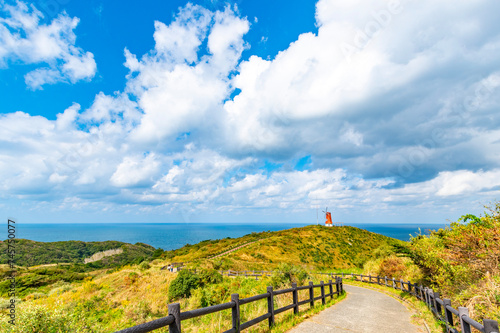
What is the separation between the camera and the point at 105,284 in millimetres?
25531

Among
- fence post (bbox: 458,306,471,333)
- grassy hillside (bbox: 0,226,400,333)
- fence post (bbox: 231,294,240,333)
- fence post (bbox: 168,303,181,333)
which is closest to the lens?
fence post (bbox: 168,303,181,333)

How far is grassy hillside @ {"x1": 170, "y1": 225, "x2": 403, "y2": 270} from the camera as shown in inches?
1829

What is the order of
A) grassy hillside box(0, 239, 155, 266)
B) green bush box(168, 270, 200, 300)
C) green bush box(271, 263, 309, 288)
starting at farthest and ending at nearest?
grassy hillside box(0, 239, 155, 266), green bush box(168, 270, 200, 300), green bush box(271, 263, 309, 288)

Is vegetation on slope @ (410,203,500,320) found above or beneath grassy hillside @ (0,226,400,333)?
above

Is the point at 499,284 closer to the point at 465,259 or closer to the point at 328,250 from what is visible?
the point at 465,259

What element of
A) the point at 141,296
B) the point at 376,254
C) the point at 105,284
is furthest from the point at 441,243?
the point at 376,254

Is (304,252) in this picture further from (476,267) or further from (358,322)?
(476,267)

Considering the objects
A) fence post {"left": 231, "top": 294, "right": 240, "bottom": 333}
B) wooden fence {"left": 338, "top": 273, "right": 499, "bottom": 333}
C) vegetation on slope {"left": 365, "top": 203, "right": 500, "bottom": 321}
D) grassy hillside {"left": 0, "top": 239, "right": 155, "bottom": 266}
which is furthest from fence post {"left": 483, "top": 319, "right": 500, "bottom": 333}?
grassy hillside {"left": 0, "top": 239, "right": 155, "bottom": 266}

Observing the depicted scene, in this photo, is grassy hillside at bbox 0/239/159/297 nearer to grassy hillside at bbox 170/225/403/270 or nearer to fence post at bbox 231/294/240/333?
grassy hillside at bbox 170/225/403/270

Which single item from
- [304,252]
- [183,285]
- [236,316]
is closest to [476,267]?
[236,316]

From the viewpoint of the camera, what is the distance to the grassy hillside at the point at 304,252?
4647 centimetres

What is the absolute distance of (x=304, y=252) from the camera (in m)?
56.8

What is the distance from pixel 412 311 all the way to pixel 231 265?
1254 inches

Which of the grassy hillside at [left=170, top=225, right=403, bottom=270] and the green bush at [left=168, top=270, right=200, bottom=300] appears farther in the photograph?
the grassy hillside at [left=170, top=225, right=403, bottom=270]
